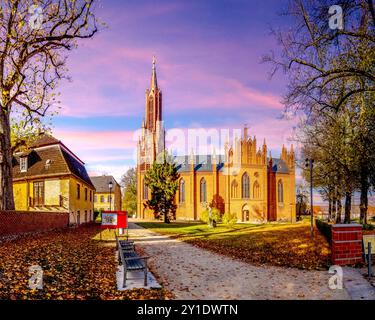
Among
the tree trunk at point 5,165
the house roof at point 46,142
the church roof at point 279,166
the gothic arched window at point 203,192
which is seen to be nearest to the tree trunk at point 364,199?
the tree trunk at point 5,165

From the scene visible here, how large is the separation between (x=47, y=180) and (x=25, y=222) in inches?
418

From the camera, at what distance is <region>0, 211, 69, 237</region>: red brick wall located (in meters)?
15.8

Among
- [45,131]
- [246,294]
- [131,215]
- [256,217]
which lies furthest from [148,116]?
[246,294]

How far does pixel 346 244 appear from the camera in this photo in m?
10.8

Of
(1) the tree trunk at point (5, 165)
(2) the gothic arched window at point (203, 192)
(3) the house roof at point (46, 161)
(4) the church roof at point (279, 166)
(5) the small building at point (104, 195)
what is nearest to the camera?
(1) the tree trunk at point (5, 165)

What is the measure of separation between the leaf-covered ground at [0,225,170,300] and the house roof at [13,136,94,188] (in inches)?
632

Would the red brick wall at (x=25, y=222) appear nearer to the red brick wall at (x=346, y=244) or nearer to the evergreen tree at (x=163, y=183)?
the red brick wall at (x=346, y=244)

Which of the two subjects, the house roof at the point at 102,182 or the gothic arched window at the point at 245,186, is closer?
the gothic arched window at the point at 245,186

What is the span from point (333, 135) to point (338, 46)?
9995 millimetres

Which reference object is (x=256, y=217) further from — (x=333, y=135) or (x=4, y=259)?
(x=4, y=259)

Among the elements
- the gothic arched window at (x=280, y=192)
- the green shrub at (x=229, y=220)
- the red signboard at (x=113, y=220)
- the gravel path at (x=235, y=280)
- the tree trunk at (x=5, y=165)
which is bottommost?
the green shrub at (x=229, y=220)

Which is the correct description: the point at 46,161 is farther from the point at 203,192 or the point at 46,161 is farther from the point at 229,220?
the point at 203,192

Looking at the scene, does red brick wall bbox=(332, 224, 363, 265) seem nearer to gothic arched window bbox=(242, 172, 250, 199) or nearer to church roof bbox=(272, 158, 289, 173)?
gothic arched window bbox=(242, 172, 250, 199)

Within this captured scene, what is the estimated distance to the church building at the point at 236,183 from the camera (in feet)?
188
